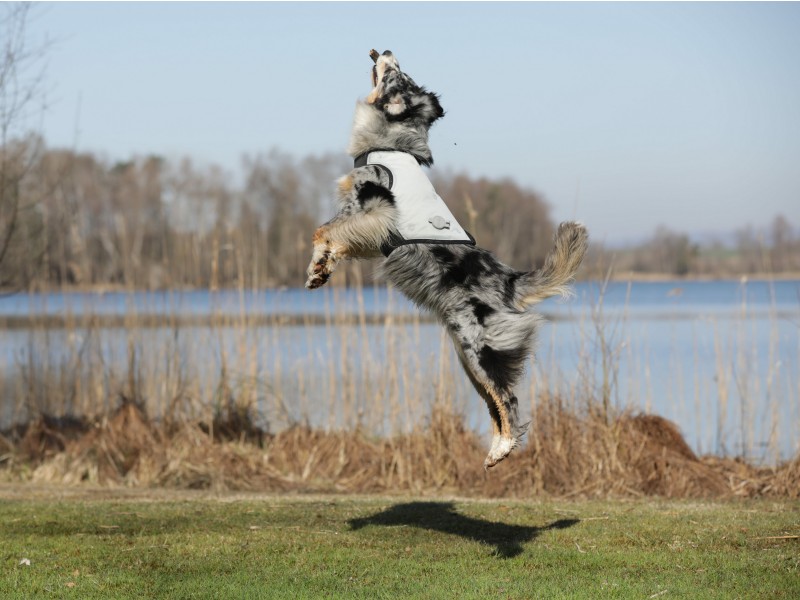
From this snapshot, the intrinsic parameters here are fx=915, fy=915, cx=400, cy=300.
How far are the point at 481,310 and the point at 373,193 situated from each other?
770 millimetres

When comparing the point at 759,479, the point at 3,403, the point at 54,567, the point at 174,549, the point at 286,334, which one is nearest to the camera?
the point at 54,567

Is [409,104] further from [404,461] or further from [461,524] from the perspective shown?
[404,461]

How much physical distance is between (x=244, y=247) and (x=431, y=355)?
2776mm

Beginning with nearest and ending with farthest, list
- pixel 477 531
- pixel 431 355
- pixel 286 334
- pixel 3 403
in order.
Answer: pixel 477 531
pixel 431 355
pixel 286 334
pixel 3 403

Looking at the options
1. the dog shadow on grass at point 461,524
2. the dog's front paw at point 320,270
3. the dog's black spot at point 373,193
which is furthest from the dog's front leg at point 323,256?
the dog shadow on grass at point 461,524

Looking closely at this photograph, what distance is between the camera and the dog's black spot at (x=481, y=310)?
440 cm

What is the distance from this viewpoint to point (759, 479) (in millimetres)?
7875

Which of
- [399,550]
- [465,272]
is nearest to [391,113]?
[465,272]

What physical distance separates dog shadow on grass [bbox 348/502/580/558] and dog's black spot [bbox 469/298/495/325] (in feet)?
5.08

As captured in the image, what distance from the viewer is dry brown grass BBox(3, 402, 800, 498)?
312 inches

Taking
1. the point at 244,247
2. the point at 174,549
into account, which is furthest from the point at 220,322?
the point at 174,549

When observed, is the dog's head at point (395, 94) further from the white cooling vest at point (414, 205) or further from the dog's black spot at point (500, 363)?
the dog's black spot at point (500, 363)

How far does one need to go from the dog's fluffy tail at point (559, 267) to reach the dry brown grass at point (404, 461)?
3657 millimetres

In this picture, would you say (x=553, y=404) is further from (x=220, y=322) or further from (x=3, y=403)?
(x=3, y=403)
